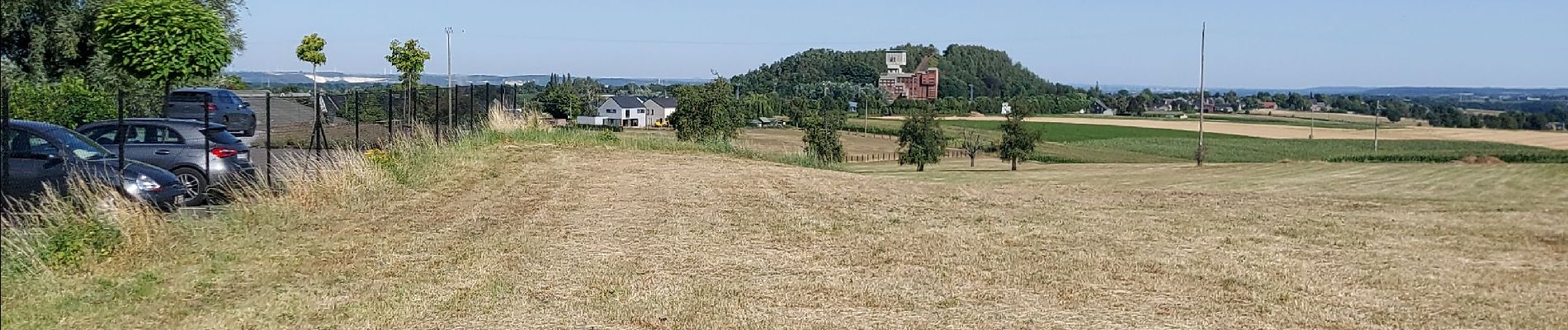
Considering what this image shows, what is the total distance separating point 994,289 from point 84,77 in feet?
82.0

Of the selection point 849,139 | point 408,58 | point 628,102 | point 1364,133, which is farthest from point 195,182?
point 1364,133

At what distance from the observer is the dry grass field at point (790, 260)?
9.14m

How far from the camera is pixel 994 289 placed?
34.1ft

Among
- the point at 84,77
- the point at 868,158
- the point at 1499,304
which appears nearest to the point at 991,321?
the point at 1499,304

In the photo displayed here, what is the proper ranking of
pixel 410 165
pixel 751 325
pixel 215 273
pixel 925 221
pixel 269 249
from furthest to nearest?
1. pixel 410 165
2. pixel 925 221
3. pixel 269 249
4. pixel 215 273
5. pixel 751 325

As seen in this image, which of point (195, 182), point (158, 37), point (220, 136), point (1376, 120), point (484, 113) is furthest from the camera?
point (1376, 120)

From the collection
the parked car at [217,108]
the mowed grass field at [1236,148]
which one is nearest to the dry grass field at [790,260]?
the parked car at [217,108]

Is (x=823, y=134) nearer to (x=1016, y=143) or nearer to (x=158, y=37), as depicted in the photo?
(x=1016, y=143)

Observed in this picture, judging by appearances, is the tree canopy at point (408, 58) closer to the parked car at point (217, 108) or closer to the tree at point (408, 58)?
the tree at point (408, 58)

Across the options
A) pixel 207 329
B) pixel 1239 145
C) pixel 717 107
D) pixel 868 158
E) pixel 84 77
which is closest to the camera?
pixel 207 329

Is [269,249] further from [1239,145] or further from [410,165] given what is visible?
[1239,145]

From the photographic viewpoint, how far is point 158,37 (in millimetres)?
14898

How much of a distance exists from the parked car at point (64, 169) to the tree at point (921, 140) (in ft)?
162

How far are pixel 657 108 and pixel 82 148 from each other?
84.9 m
